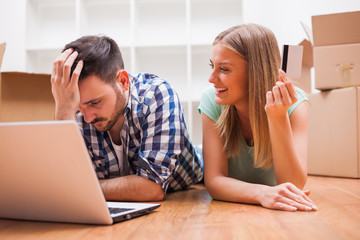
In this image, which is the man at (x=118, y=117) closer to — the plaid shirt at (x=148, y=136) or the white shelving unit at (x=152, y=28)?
the plaid shirt at (x=148, y=136)

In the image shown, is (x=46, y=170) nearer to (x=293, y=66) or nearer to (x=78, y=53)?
(x=78, y=53)

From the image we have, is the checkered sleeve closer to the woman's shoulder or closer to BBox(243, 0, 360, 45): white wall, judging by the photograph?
the woman's shoulder

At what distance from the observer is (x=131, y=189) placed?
3.76 feet

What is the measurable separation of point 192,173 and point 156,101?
0.45 m

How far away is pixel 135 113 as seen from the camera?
1238mm

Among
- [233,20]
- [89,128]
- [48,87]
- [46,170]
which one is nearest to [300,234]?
[46,170]

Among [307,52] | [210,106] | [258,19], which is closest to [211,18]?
[258,19]

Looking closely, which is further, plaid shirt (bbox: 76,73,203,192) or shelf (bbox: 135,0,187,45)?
shelf (bbox: 135,0,187,45)

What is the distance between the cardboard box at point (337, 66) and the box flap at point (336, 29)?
3cm

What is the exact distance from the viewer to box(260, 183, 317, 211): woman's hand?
38.9 inches

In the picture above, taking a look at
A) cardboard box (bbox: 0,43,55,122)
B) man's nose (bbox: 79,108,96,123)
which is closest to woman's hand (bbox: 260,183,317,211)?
man's nose (bbox: 79,108,96,123)

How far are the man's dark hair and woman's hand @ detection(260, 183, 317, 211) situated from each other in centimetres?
60

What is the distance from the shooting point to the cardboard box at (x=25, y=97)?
5.85ft

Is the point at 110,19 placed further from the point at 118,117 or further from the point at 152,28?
the point at 118,117
